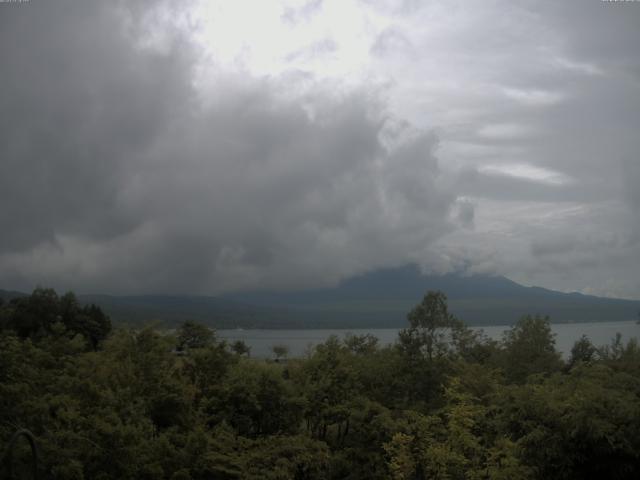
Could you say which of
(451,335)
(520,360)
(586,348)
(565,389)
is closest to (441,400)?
(451,335)

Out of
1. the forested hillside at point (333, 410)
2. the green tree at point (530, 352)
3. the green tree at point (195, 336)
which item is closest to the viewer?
the forested hillside at point (333, 410)

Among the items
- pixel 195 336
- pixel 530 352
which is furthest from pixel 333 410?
pixel 195 336

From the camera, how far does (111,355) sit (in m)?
29.7

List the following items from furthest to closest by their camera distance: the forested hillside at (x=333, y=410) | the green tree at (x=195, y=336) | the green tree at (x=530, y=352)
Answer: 1. the green tree at (x=195, y=336)
2. the green tree at (x=530, y=352)
3. the forested hillside at (x=333, y=410)

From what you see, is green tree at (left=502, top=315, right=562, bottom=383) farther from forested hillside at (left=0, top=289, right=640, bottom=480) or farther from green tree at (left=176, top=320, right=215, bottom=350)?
green tree at (left=176, top=320, right=215, bottom=350)

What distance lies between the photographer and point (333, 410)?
86.1 ft

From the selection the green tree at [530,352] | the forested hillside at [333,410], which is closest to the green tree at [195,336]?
the forested hillside at [333,410]

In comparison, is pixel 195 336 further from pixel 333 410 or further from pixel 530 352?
pixel 530 352

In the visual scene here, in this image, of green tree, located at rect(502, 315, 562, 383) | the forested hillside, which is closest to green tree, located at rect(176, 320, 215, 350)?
the forested hillside

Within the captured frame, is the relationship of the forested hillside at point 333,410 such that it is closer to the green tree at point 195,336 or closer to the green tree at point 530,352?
the green tree at point 530,352

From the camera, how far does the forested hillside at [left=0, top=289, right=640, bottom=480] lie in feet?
55.2

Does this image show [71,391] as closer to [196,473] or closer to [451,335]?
[196,473]

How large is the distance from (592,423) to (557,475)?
6.60 feet

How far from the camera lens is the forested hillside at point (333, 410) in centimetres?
1681
